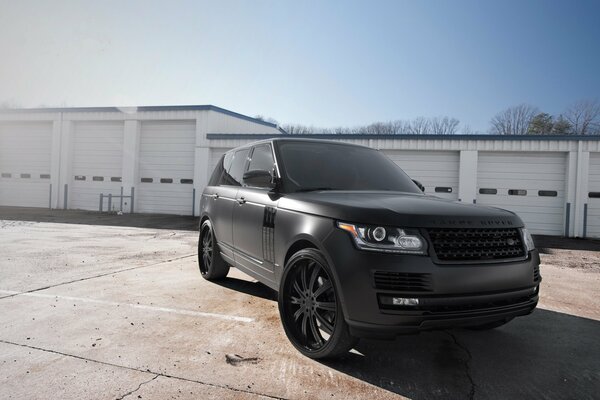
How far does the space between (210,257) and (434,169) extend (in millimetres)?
12041

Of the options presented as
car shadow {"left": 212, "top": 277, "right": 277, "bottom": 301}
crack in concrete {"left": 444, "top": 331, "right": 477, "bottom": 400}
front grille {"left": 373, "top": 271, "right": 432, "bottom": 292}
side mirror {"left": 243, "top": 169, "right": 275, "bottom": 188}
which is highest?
side mirror {"left": 243, "top": 169, "right": 275, "bottom": 188}

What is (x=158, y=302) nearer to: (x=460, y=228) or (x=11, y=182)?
(x=460, y=228)

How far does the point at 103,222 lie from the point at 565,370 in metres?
14.9

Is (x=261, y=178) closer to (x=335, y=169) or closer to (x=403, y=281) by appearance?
(x=335, y=169)

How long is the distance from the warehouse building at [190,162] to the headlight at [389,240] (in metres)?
13.4

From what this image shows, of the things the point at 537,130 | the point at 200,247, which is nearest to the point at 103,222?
the point at 200,247

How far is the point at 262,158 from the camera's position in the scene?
4.50 metres

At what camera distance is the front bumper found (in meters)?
2.64

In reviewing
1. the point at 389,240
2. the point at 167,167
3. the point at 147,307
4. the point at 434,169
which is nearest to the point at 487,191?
the point at 434,169

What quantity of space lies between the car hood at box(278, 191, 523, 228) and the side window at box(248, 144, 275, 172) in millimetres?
856

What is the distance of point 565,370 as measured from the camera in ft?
10.2

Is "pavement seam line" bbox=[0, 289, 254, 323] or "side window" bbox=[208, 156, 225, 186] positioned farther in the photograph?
"side window" bbox=[208, 156, 225, 186]

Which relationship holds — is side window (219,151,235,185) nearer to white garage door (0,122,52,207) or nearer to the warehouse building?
the warehouse building

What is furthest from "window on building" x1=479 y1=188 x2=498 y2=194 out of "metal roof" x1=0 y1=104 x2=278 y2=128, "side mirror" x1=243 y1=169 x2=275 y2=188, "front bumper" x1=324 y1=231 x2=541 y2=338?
"front bumper" x1=324 y1=231 x2=541 y2=338
